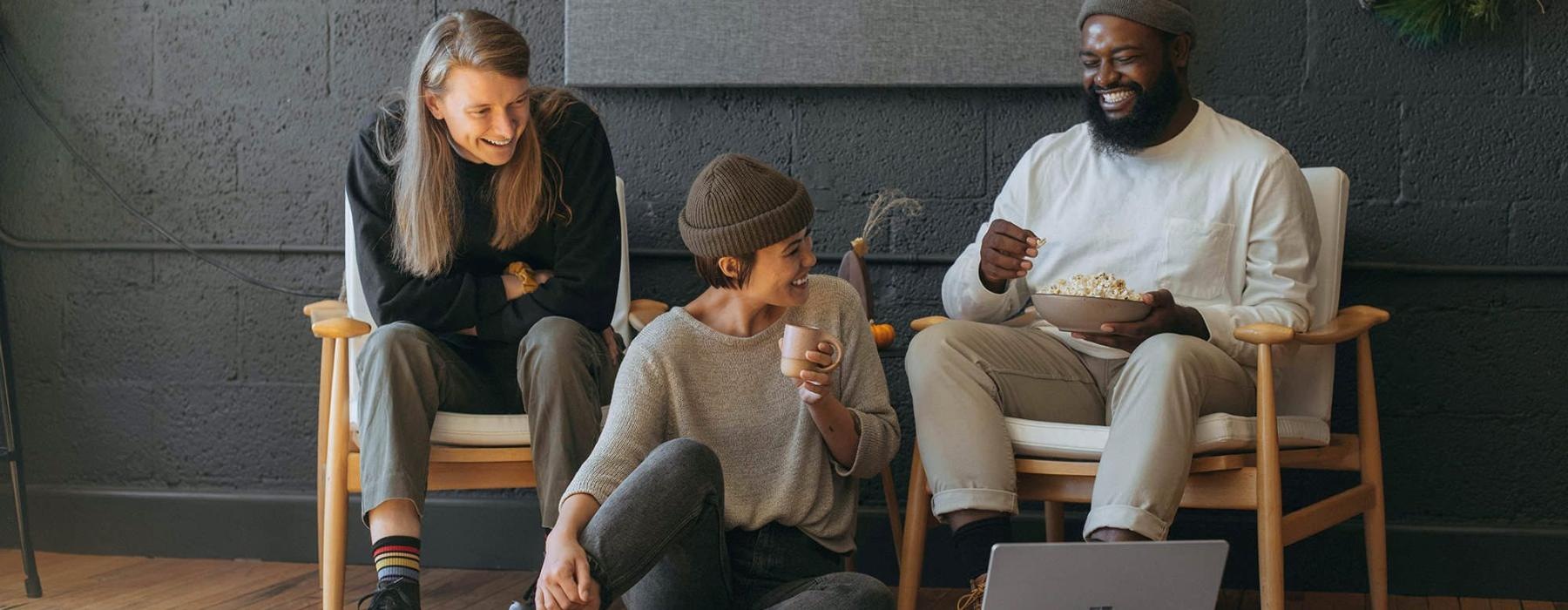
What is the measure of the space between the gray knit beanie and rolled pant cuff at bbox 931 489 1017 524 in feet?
3.03

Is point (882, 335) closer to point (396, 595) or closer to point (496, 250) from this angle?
point (496, 250)

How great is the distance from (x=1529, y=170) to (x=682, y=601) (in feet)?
6.40

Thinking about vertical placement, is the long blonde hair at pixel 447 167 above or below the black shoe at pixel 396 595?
above

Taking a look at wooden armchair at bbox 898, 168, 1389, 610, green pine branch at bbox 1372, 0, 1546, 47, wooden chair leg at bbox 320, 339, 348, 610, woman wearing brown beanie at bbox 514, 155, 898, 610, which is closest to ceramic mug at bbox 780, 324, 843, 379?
woman wearing brown beanie at bbox 514, 155, 898, 610

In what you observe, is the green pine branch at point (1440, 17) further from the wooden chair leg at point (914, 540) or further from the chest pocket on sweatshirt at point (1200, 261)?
the wooden chair leg at point (914, 540)

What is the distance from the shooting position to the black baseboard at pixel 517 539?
9.23 ft

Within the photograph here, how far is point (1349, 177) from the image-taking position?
2.85 metres

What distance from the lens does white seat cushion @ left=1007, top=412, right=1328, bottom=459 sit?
7.14 ft

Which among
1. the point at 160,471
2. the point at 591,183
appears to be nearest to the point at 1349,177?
the point at 591,183

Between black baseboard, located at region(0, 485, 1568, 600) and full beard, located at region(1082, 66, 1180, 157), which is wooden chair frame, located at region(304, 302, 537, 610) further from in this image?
full beard, located at region(1082, 66, 1180, 157)

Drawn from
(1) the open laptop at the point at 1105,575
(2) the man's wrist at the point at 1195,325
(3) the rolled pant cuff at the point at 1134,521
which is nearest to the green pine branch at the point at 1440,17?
(2) the man's wrist at the point at 1195,325

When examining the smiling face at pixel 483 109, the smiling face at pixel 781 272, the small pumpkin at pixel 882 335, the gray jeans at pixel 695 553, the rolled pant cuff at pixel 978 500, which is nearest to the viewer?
the gray jeans at pixel 695 553

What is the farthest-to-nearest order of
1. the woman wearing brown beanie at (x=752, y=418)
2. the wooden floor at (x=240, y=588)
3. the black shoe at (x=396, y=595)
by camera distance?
the wooden floor at (x=240, y=588) → the black shoe at (x=396, y=595) → the woman wearing brown beanie at (x=752, y=418)

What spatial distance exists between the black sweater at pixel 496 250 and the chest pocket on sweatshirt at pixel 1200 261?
97 centimetres
